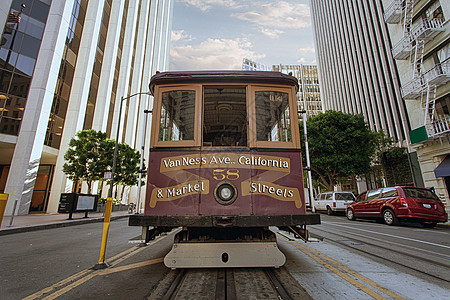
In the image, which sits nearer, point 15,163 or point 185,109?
point 185,109

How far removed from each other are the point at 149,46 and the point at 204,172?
4277 cm

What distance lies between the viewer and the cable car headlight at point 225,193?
11.0ft

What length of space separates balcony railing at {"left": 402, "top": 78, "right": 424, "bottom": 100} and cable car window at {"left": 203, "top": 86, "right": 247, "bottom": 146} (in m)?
17.1

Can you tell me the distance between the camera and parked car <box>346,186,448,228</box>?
8977 mm

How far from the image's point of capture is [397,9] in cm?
1772

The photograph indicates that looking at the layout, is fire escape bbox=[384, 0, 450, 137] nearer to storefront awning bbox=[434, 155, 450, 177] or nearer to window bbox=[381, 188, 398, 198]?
storefront awning bbox=[434, 155, 450, 177]

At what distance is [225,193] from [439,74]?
61.6ft

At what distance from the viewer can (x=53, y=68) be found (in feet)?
55.6

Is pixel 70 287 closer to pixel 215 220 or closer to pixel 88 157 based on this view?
pixel 215 220

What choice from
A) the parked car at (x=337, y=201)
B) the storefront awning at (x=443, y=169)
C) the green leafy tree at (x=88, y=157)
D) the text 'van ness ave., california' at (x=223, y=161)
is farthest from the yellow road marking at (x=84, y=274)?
the storefront awning at (x=443, y=169)

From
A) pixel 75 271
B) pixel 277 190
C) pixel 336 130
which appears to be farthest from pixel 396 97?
pixel 75 271

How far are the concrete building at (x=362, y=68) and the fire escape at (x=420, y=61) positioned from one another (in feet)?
29.1

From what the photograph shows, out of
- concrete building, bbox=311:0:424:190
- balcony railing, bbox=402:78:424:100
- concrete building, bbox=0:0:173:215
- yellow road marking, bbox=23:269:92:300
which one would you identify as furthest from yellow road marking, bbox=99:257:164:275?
concrete building, bbox=311:0:424:190

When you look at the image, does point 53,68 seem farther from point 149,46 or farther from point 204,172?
point 149,46
